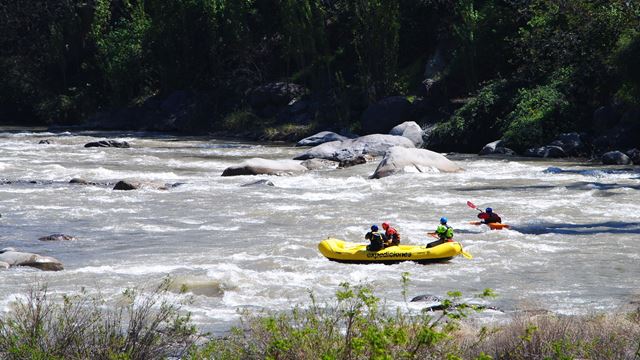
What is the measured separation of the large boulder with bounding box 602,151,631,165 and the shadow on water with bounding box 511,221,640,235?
8.14 m

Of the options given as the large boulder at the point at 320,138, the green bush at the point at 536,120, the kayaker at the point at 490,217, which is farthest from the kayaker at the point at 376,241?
the large boulder at the point at 320,138

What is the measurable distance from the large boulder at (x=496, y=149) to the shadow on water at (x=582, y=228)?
10904 millimetres

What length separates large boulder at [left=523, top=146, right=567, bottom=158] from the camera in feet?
81.4

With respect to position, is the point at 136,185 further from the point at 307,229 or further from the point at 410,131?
the point at 410,131

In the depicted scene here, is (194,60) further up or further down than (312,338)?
further up

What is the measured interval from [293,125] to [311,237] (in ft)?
64.5

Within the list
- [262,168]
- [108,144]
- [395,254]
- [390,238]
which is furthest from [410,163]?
[108,144]

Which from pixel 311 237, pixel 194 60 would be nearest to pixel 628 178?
pixel 311 237

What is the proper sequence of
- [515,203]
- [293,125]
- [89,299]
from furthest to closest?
1. [293,125]
2. [515,203]
3. [89,299]

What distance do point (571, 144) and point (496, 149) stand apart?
6.76ft

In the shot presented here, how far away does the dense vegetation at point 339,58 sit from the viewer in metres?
26.9

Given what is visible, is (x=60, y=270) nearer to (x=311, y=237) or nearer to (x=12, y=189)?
(x=311, y=237)

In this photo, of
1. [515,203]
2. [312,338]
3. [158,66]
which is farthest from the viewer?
[158,66]

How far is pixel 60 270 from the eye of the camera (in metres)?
11.8
